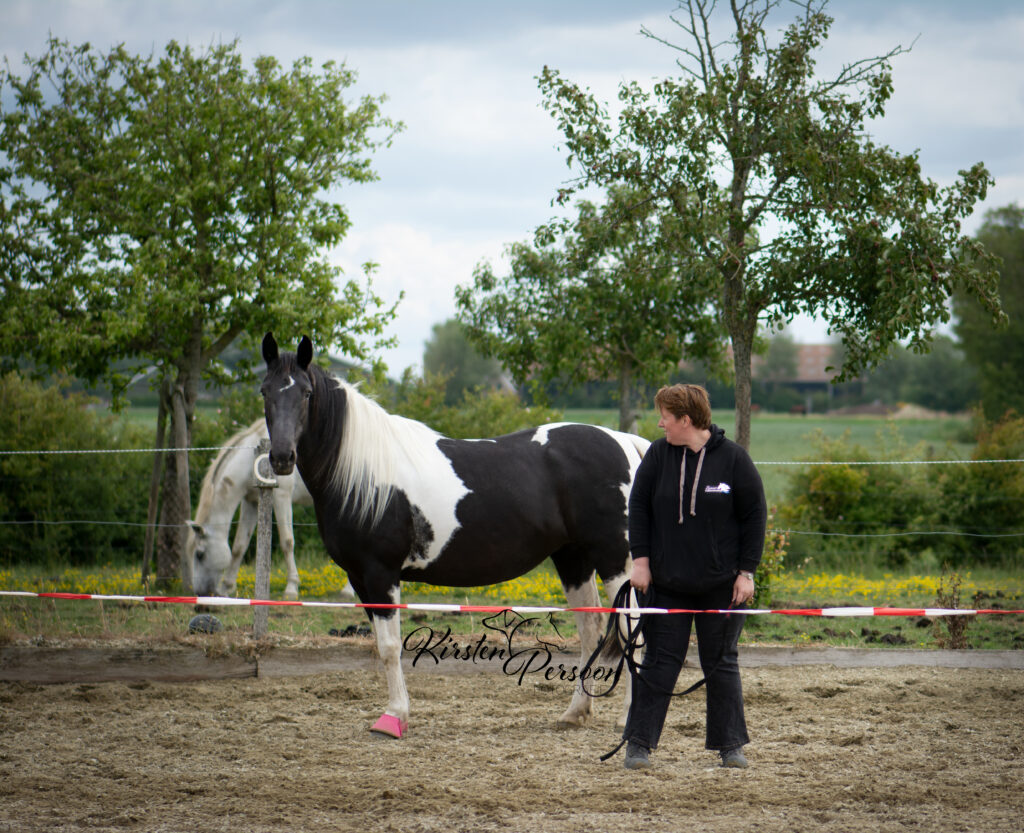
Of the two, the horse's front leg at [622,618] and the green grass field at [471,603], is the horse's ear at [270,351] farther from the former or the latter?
the green grass field at [471,603]

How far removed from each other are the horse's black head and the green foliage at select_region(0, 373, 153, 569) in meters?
8.09

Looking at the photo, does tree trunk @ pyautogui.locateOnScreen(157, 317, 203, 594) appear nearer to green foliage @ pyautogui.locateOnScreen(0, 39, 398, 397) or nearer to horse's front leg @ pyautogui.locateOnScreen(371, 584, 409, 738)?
green foliage @ pyautogui.locateOnScreen(0, 39, 398, 397)

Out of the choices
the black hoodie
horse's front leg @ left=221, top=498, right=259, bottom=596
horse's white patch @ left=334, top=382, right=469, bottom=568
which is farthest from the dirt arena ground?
horse's front leg @ left=221, top=498, right=259, bottom=596

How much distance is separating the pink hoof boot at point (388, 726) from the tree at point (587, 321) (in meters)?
7.08

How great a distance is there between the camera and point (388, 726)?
5.05m

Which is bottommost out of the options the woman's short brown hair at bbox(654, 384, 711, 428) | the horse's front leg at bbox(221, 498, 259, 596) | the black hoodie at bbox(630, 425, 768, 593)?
the horse's front leg at bbox(221, 498, 259, 596)

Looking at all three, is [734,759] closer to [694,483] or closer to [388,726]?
[694,483]

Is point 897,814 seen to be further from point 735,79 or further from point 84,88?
point 84,88

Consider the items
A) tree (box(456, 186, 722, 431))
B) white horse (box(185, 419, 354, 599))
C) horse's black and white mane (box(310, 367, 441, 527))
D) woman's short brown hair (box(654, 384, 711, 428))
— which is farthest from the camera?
tree (box(456, 186, 722, 431))

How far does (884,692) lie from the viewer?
233 inches

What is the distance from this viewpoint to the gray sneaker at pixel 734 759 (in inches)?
175

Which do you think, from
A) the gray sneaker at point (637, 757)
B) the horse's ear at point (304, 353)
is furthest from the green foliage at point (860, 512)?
the horse's ear at point (304, 353)

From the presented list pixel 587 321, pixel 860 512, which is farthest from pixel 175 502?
pixel 860 512

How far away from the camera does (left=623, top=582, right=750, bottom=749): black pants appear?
4422mm
